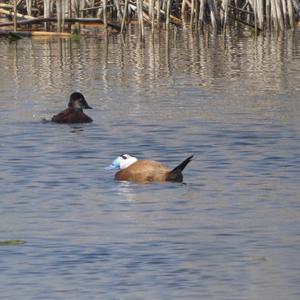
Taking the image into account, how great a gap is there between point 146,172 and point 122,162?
0.54 meters

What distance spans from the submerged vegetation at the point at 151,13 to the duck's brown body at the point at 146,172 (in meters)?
14.1

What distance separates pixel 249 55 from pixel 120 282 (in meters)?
16.4

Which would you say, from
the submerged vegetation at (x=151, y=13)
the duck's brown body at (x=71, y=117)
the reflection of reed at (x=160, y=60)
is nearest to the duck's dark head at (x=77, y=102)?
the duck's brown body at (x=71, y=117)

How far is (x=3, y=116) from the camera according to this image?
15.8 meters

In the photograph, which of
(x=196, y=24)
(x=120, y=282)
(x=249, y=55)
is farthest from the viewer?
(x=196, y=24)

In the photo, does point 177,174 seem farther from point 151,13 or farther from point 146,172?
point 151,13

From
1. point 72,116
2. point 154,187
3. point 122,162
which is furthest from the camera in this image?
point 72,116

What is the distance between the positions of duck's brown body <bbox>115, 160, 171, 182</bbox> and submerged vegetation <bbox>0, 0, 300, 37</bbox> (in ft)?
46.3

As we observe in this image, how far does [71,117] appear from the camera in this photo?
15.2m

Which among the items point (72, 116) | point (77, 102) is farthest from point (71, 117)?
point (77, 102)

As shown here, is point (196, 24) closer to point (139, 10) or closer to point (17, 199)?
point (139, 10)

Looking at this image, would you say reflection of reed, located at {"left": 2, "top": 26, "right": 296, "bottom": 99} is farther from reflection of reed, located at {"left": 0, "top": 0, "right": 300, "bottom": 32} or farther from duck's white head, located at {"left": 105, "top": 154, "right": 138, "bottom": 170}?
duck's white head, located at {"left": 105, "top": 154, "right": 138, "bottom": 170}

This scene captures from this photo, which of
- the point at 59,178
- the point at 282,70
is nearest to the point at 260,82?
the point at 282,70

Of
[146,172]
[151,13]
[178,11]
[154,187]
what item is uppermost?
[151,13]
